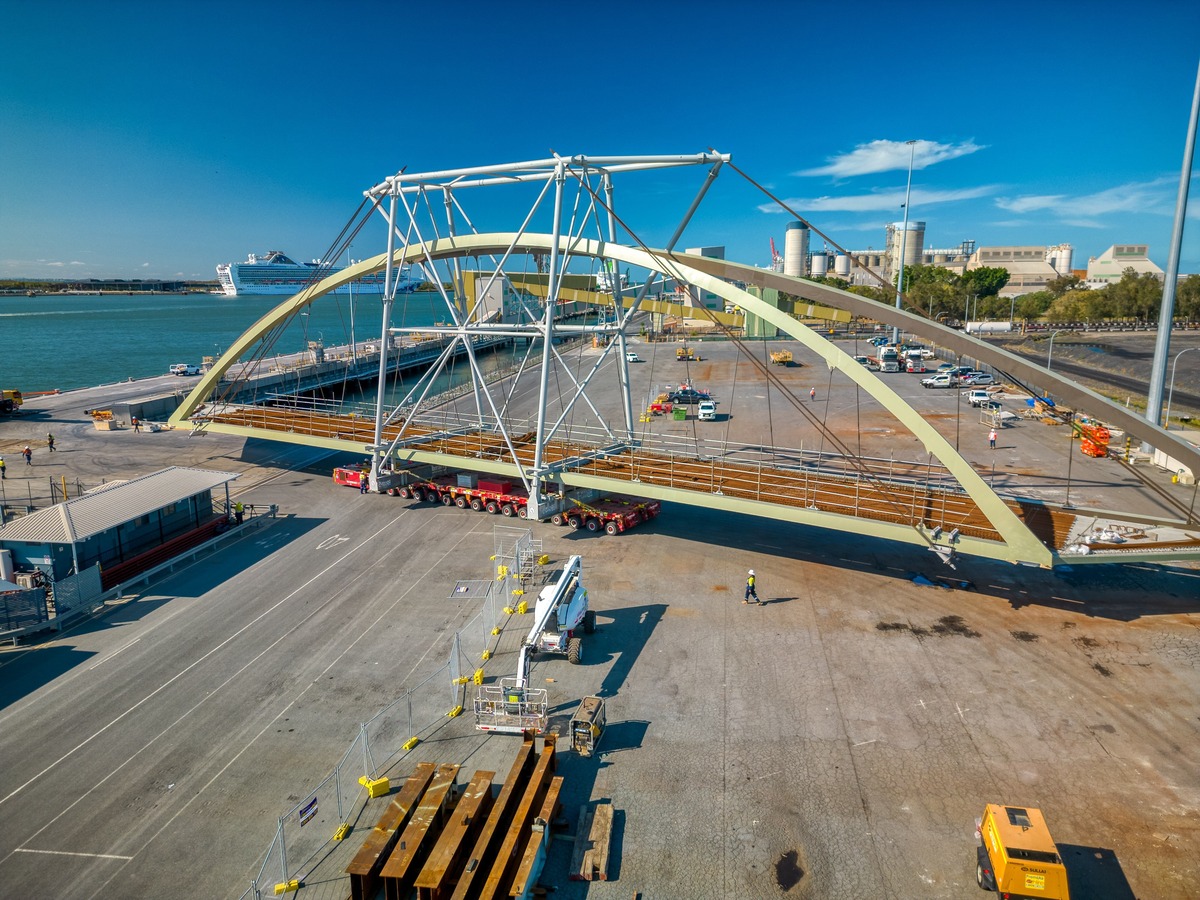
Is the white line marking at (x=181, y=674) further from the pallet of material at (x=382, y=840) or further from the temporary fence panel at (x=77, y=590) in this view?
the pallet of material at (x=382, y=840)

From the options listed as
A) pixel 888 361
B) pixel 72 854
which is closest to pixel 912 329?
pixel 72 854

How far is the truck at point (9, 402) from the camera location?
5172cm

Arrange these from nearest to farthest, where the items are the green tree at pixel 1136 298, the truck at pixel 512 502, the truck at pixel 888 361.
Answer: the truck at pixel 512 502 → the truck at pixel 888 361 → the green tree at pixel 1136 298

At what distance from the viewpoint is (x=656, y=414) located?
184ft

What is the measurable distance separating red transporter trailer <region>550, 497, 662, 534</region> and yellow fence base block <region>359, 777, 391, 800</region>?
1565 centimetres

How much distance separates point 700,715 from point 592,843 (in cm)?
471

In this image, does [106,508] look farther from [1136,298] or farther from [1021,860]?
[1136,298]

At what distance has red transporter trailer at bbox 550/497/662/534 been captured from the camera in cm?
2889

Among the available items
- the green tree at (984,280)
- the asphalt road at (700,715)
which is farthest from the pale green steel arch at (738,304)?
the green tree at (984,280)

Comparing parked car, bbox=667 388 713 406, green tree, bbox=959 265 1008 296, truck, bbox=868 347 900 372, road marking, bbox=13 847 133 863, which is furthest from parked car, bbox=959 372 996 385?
green tree, bbox=959 265 1008 296

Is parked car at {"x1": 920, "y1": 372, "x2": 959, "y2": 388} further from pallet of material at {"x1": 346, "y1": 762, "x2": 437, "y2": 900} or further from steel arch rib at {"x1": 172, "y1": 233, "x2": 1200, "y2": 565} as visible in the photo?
pallet of material at {"x1": 346, "y1": 762, "x2": 437, "y2": 900}

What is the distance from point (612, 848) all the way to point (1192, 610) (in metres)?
20.2

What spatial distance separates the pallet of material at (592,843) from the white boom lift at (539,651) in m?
2.38

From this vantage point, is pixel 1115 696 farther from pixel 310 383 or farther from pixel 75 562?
pixel 310 383
